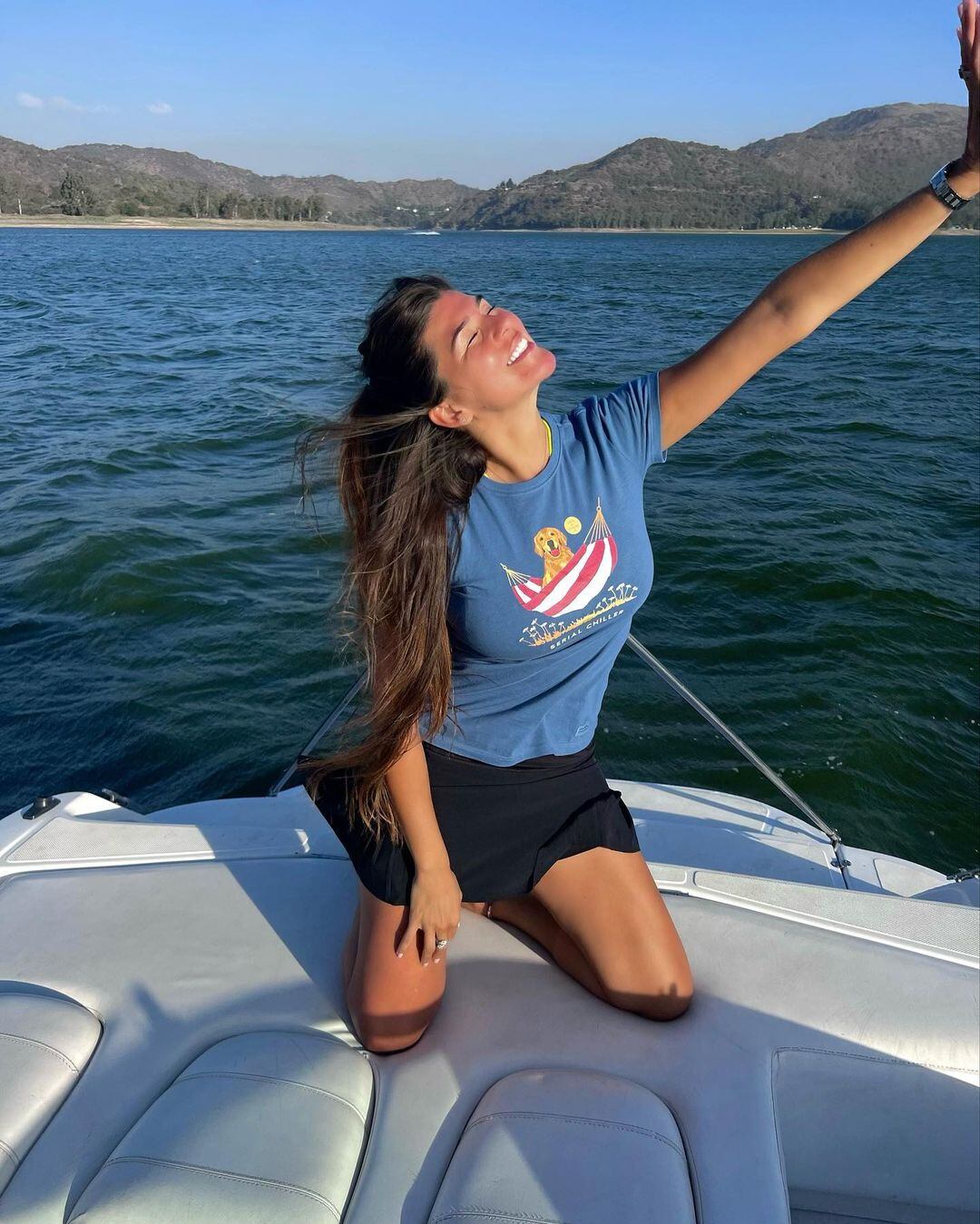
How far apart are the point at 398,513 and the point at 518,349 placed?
46 cm

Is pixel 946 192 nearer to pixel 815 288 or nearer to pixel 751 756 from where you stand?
pixel 815 288

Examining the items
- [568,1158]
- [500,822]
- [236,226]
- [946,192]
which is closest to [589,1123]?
[568,1158]

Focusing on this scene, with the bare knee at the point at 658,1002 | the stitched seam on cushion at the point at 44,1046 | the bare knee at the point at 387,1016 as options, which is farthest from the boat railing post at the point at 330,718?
the bare knee at the point at 658,1002

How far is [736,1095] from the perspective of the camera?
1.83 metres

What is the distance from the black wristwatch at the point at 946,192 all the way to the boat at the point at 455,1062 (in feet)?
5.30

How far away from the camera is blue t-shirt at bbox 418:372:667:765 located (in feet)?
7.00

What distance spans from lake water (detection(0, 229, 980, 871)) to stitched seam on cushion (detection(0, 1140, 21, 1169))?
1722mm

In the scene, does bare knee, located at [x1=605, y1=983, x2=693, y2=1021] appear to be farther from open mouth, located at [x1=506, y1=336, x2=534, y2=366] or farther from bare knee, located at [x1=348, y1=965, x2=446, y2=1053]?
open mouth, located at [x1=506, y1=336, x2=534, y2=366]

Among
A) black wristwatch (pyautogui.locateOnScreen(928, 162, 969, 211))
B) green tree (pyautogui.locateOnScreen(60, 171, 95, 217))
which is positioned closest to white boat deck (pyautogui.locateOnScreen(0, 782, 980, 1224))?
black wristwatch (pyautogui.locateOnScreen(928, 162, 969, 211))

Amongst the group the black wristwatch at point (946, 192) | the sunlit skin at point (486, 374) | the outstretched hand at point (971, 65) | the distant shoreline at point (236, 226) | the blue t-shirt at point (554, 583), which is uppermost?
the distant shoreline at point (236, 226)

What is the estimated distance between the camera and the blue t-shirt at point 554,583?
213 centimetres

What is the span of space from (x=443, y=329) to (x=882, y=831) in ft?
14.1

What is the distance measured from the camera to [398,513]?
2037mm

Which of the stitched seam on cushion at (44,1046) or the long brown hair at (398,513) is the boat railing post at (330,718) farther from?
the stitched seam on cushion at (44,1046)
